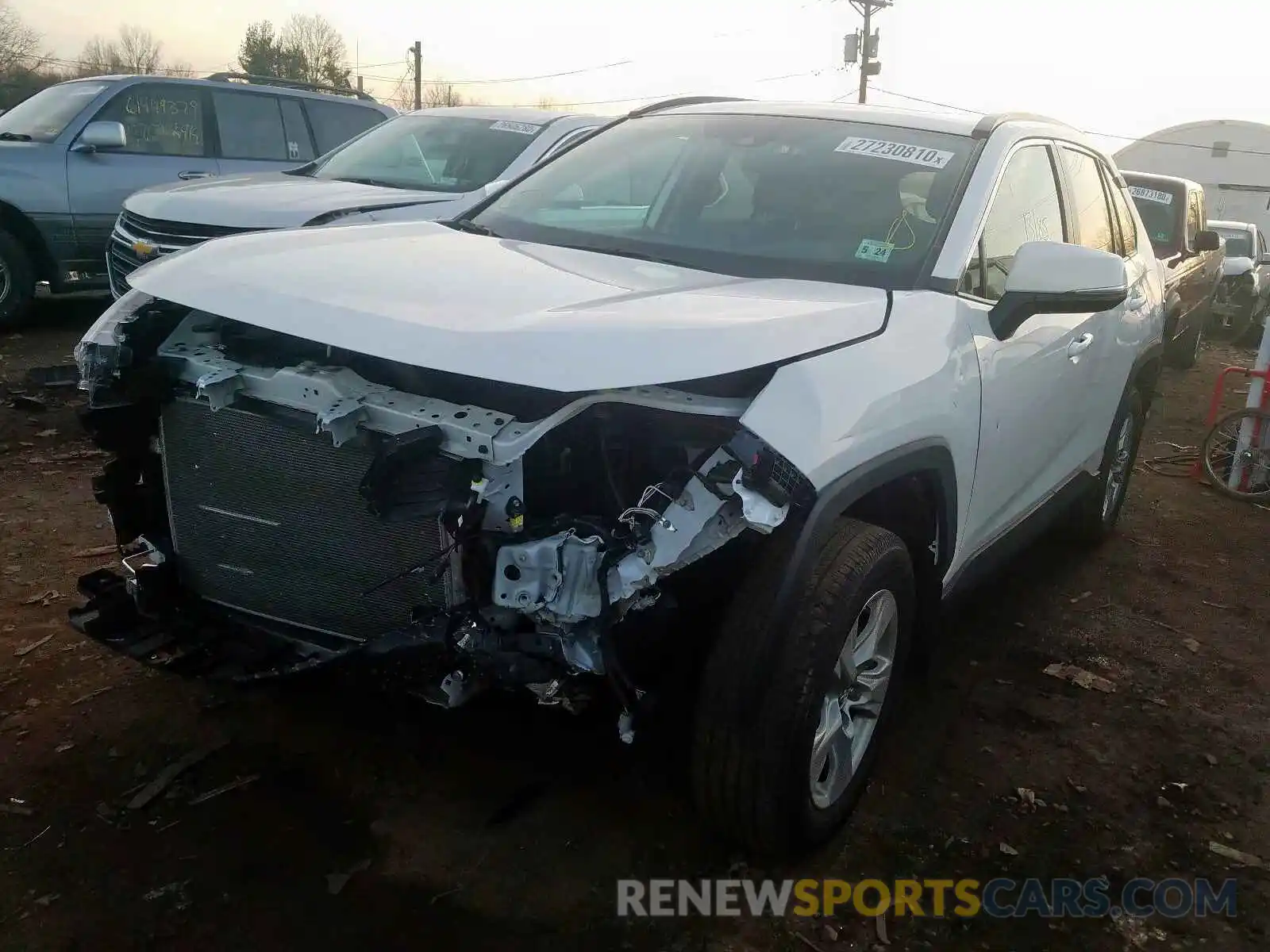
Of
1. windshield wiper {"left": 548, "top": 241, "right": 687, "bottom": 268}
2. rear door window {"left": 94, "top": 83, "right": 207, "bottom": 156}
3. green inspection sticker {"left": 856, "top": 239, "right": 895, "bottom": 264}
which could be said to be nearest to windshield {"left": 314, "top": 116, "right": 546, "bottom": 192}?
rear door window {"left": 94, "top": 83, "right": 207, "bottom": 156}

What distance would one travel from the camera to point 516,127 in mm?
7656

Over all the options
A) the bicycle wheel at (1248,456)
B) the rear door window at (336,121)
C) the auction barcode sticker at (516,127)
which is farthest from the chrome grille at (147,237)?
the bicycle wheel at (1248,456)

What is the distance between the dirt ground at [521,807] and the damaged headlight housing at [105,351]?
938 millimetres

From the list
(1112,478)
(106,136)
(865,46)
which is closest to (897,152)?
(1112,478)

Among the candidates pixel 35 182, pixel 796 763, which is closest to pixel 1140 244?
pixel 796 763

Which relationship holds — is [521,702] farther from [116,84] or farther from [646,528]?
[116,84]

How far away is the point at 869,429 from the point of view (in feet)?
8.00

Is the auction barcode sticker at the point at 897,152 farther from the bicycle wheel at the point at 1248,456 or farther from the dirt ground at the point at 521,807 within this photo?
the bicycle wheel at the point at 1248,456

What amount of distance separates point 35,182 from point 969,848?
27.4ft

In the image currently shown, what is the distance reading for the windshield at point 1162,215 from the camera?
1024 cm

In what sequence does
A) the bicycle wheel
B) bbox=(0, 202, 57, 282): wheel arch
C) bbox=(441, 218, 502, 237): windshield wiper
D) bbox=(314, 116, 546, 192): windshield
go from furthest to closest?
1. bbox=(0, 202, 57, 282): wheel arch
2. bbox=(314, 116, 546, 192): windshield
3. the bicycle wheel
4. bbox=(441, 218, 502, 237): windshield wiper

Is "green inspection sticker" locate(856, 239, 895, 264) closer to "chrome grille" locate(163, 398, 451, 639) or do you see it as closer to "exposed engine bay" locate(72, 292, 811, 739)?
"exposed engine bay" locate(72, 292, 811, 739)

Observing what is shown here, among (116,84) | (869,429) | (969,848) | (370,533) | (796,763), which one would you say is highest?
(116,84)

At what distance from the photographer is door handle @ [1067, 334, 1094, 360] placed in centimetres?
370
